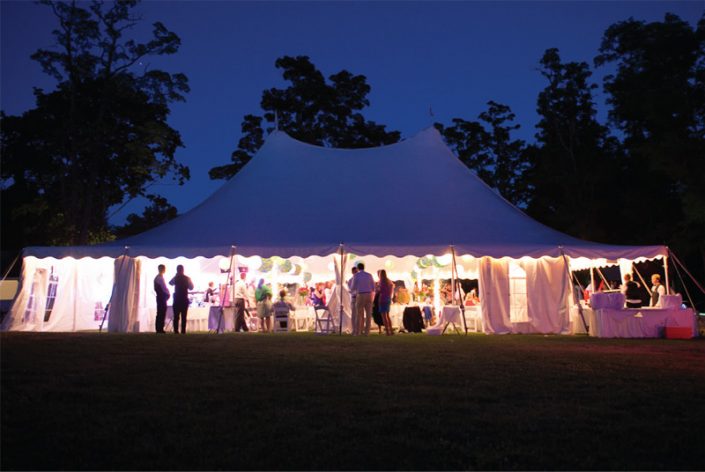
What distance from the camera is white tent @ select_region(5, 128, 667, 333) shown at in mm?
13617

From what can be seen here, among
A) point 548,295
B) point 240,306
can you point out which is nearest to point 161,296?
point 240,306

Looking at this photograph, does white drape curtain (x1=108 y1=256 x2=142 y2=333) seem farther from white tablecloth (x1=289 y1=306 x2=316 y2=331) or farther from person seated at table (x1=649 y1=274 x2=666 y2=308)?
person seated at table (x1=649 y1=274 x2=666 y2=308)

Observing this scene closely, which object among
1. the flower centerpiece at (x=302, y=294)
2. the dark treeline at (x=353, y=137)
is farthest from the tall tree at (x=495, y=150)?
the flower centerpiece at (x=302, y=294)

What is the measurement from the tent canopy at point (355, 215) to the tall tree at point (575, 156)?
12.1 metres

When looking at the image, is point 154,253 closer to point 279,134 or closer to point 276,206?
point 276,206

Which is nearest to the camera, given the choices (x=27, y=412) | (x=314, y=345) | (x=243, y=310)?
(x=27, y=412)

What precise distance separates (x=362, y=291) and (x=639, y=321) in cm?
520

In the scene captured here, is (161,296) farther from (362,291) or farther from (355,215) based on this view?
(355,215)

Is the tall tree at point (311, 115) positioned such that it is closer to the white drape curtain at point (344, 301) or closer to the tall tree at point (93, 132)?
the tall tree at point (93, 132)

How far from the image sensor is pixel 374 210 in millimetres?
15172

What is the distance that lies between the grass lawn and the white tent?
5.86m

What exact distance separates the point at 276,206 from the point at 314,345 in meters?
6.14

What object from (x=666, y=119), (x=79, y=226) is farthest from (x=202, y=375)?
(x=666, y=119)

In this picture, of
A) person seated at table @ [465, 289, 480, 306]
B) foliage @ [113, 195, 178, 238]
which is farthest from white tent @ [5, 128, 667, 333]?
foliage @ [113, 195, 178, 238]
